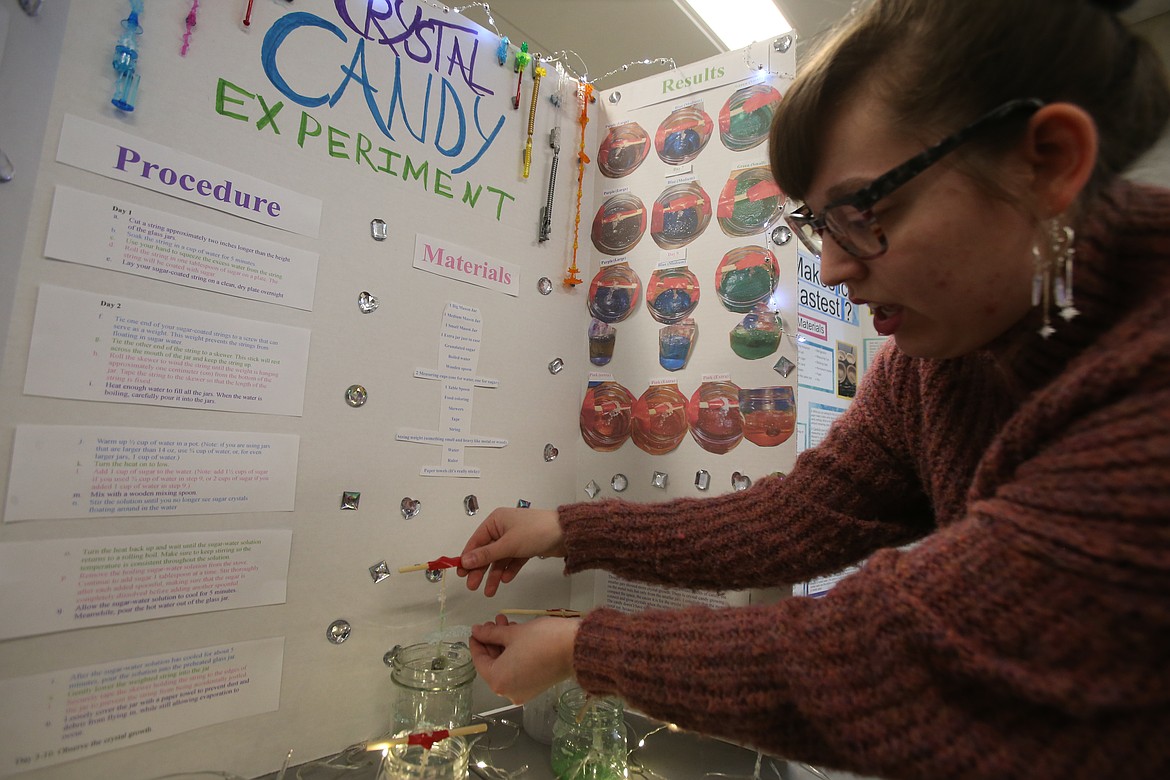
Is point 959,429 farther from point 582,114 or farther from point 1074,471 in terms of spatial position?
point 582,114

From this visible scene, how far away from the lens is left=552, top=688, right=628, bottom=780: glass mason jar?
83 centimetres

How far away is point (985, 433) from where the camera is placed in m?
0.64

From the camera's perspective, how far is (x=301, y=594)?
2.67 ft

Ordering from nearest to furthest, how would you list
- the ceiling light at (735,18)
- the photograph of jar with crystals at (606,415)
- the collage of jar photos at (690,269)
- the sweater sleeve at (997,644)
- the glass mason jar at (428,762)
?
the sweater sleeve at (997,644)
the glass mason jar at (428,762)
the collage of jar photos at (690,269)
the photograph of jar with crystals at (606,415)
the ceiling light at (735,18)

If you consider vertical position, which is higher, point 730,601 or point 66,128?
point 66,128

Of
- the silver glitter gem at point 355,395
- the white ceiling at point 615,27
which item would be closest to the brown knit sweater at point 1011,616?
the silver glitter gem at point 355,395

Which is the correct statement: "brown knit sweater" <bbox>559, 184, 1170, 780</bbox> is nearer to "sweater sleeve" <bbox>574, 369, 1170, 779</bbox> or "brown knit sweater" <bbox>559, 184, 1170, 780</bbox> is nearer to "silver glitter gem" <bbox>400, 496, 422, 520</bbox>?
"sweater sleeve" <bbox>574, 369, 1170, 779</bbox>

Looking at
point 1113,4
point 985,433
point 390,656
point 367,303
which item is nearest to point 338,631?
point 390,656

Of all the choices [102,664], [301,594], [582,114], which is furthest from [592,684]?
[582,114]

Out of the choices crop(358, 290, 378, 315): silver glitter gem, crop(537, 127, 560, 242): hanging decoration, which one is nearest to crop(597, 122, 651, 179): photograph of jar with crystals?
crop(537, 127, 560, 242): hanging decoration

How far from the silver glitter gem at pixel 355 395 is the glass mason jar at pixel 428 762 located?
45 centimetres

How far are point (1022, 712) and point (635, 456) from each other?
0.77m

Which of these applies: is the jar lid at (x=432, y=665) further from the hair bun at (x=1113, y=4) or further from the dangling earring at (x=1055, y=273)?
the hair bun at (x=1113, y=4)

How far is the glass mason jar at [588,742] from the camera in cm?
83
